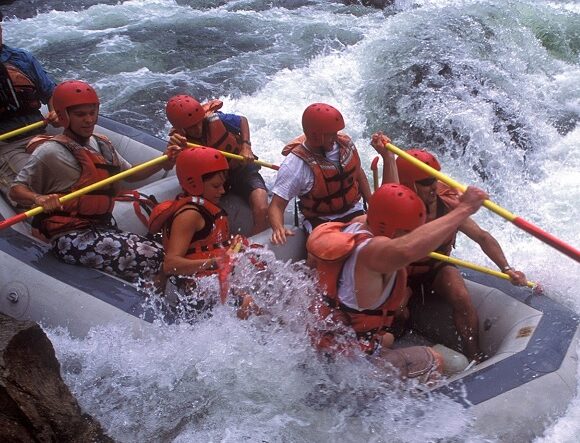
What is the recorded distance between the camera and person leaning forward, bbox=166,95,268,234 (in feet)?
14.3

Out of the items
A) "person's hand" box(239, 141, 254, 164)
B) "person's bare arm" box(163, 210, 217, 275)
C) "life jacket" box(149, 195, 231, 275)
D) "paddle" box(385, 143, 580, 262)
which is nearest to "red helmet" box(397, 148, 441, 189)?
"paddle" box(385, 143, 580, 262)

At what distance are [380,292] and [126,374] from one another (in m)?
1.42

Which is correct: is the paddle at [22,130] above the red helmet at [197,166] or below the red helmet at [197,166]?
below

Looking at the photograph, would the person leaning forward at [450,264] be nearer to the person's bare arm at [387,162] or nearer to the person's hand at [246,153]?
the person's bare arm at [387,162]

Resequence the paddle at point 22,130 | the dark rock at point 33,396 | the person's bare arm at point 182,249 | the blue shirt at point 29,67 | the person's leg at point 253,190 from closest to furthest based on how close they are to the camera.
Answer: the dark rock at point 33,396 → the person's bare arm at point 182,249 → the person's leg at point 253,190 → the paddle at point 22,130 → the blue shirt at point 29,67

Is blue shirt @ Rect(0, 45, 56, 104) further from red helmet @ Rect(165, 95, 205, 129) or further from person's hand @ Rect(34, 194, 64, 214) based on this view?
person's hand @ Rect(34, 194, 64, 214)

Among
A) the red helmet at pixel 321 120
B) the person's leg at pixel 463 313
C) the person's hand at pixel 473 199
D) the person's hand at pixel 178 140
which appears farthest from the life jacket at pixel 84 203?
the person's hand at pixel 473 199

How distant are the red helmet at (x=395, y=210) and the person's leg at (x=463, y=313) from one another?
990 mm

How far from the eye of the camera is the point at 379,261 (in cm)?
277

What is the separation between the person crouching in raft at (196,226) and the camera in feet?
11.7

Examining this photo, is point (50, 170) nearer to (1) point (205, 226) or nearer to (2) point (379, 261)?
(1) point (205, 226)

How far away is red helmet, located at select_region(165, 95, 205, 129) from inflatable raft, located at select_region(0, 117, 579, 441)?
659 mm

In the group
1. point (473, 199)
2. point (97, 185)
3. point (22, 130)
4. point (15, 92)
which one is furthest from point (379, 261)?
point (15, 92)

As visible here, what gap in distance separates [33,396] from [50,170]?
1580 mm
